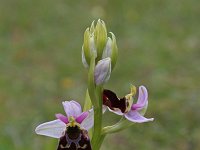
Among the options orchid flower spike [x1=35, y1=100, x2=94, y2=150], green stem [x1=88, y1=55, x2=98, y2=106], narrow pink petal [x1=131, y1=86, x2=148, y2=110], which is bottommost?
orchid flower spike [x1=35, y1=100, x2=94, y2=150]

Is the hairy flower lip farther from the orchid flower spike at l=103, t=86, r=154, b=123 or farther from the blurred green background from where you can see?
the blurred green background

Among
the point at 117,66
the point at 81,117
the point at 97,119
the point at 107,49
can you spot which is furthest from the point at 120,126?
the point at 117,66

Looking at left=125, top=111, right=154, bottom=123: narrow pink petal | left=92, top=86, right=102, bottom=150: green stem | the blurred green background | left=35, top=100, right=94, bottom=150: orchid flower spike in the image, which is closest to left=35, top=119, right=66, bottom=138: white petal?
left=35, top=100, right=94, bottom=150: orchid flower spike

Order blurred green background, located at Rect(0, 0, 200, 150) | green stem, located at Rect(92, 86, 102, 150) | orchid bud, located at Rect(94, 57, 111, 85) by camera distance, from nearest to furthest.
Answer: orchid bud, located at Rect(94, 57, 111, 85)
green stem, located at Rect(92, 86, 102, 150)
blurred green background, located at Rect(0, 0, 200, 150)

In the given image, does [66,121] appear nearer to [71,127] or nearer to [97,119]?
[71,127]

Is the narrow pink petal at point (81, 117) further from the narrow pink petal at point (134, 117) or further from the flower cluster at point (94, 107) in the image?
the narrow pink petal at point (134, 117)

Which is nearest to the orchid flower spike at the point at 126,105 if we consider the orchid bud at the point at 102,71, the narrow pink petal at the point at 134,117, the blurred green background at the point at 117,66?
the narrow pink petal at the point at 134,117

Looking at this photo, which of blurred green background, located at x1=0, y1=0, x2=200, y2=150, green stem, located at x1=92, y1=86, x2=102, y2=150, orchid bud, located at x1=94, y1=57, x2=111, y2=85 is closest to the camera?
orchid bud, located at x1=94, y1=57, x2=111, y2=85

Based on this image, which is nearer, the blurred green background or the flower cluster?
the flower cluster
